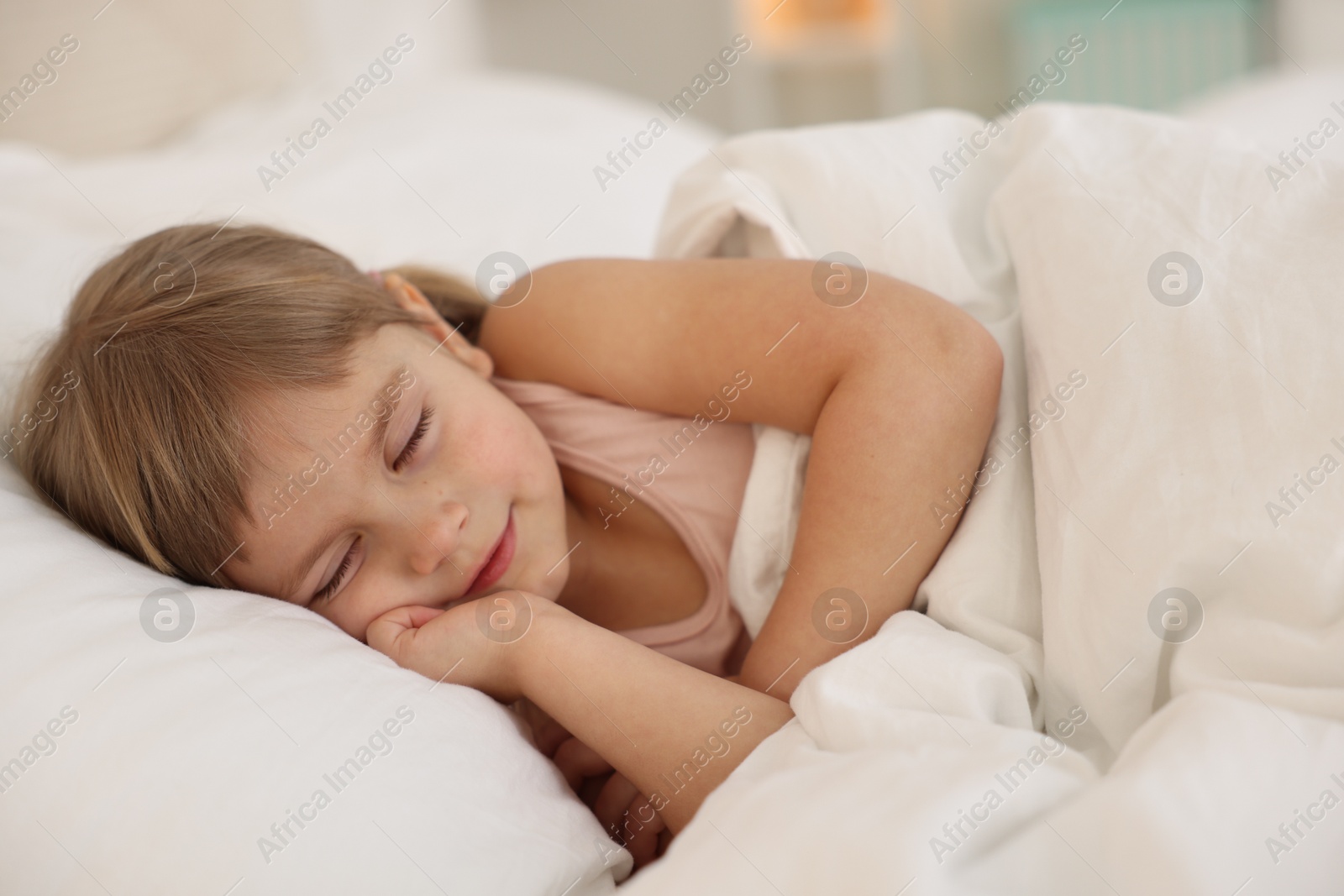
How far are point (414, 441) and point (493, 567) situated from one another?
119mm

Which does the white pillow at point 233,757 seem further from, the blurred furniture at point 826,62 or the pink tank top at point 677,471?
the blurred furniture at point 826,62

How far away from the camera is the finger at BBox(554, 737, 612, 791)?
74 centimetres

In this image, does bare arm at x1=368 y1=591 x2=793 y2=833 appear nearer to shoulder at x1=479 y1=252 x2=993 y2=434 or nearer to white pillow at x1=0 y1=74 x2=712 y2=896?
white pillow at x1=0 y1=74 x2=712 y2=896

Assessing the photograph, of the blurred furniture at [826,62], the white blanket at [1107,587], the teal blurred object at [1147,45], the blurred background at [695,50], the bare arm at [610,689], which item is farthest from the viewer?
the blurred furniture at [826,62]

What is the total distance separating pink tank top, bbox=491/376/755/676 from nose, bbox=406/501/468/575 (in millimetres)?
193

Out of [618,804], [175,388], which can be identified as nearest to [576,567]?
[618,804]

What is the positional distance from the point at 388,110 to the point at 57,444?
1.11 m

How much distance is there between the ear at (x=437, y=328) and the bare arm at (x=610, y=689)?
0.26 metres

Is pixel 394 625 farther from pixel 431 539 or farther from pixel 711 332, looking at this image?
pixel 711 332

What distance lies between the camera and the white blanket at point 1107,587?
1.49ft

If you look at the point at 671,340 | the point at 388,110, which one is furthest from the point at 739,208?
the point at 388,110

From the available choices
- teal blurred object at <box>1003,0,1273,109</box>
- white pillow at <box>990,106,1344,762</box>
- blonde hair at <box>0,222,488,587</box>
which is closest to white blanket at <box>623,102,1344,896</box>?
white pillow at <box>990,106,1344,762</box>

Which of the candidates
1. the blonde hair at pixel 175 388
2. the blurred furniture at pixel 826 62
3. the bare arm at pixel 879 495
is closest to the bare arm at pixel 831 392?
the bare arm at pixel 879 495

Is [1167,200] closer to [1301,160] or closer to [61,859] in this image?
[1301,160]
